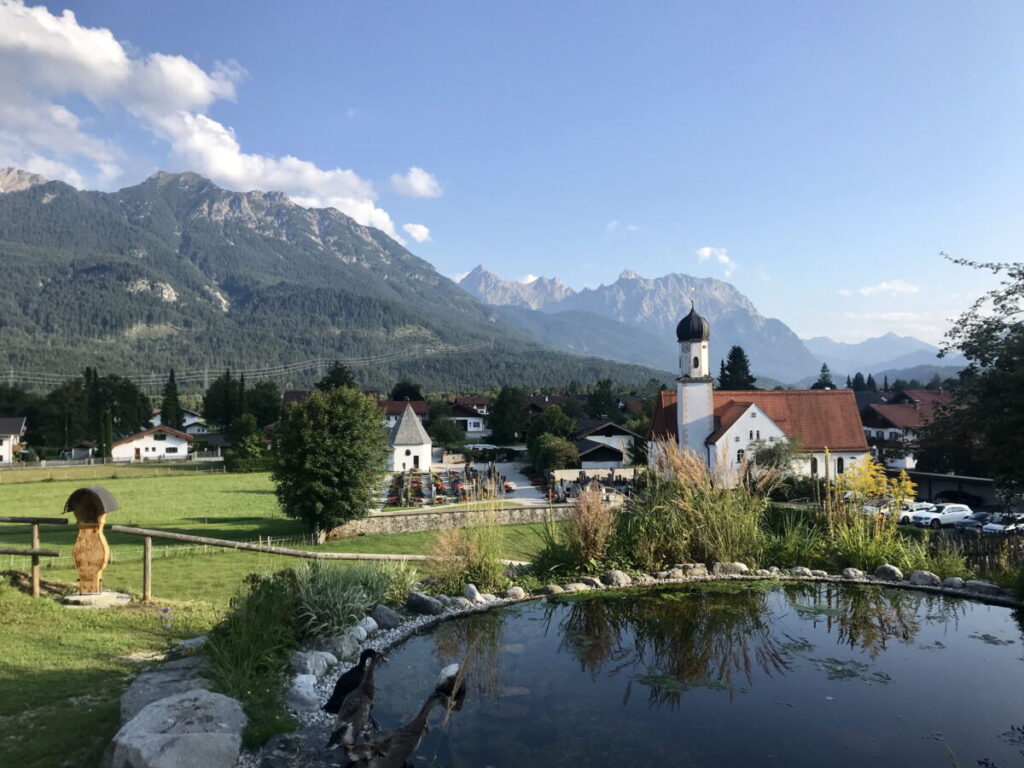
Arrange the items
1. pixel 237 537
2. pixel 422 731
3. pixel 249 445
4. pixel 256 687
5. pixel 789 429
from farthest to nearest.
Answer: pixel 249 445 < pixel 789 429 < pixel 237 537 < pixel 256 687 < pixel 422 731

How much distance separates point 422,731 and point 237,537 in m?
21.8

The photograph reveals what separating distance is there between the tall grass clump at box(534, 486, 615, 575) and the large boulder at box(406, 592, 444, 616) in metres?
2.06

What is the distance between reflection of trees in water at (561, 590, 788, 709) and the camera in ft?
19.1

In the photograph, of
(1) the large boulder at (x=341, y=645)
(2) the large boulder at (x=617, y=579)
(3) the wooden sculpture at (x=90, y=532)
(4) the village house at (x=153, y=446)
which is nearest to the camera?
(1) the large boulder at (x=341, y=645)

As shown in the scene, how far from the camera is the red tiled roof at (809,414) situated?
35.7 m

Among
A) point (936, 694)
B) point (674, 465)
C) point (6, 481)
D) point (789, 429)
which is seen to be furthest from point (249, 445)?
point (936, 694)

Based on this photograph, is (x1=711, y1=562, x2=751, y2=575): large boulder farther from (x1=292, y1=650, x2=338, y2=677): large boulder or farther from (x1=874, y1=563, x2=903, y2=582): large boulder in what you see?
(x1=292, y1=650, x2=338, y2=677): large boulder

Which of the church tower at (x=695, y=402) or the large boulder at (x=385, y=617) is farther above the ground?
the church tower at (x=695, y=402)

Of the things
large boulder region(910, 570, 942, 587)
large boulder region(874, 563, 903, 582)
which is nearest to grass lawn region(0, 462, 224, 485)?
large boulder region(874, 563, 903, 582)

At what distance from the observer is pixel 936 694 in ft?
17.7

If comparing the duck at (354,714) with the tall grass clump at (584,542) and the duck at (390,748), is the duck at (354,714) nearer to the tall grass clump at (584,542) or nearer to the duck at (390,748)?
the duck at (390,748)

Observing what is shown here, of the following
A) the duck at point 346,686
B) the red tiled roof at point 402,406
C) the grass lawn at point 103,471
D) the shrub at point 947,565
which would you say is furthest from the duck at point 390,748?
the red tiled roof at point 402,406

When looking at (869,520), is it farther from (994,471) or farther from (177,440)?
(177,440)

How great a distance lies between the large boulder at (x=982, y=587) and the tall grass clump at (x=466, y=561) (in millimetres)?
5995
